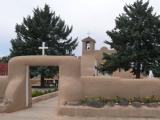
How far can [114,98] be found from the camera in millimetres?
19688

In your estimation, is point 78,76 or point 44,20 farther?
point 44,20

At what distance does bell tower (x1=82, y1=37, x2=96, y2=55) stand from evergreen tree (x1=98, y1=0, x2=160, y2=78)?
12.8 metres

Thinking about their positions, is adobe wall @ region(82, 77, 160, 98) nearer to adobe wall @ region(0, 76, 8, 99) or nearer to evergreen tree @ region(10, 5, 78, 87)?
adobe wall @ region(0, 76, 8, 99)

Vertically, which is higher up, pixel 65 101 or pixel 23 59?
pixel 23 59

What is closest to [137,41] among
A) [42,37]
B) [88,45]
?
[42,37]

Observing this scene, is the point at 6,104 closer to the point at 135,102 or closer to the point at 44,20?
the point at 135,102

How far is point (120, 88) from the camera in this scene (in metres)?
20.0

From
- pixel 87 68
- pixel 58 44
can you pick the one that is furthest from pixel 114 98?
pixel 87 68

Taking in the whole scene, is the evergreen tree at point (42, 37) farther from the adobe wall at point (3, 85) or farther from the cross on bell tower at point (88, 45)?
the adobe wall at point (3, 85)

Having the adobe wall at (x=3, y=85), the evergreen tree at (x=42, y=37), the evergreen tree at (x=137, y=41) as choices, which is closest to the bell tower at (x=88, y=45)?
the evergreen tree at (x=42, y=37)

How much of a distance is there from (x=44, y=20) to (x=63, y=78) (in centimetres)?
2817

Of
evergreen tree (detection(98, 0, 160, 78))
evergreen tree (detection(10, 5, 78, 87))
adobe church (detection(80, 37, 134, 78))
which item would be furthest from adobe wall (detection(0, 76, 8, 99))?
adobe church (detection(80, 37, 134, 78))

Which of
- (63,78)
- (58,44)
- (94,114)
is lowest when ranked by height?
(94,114)

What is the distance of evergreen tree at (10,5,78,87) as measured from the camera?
46969mm
